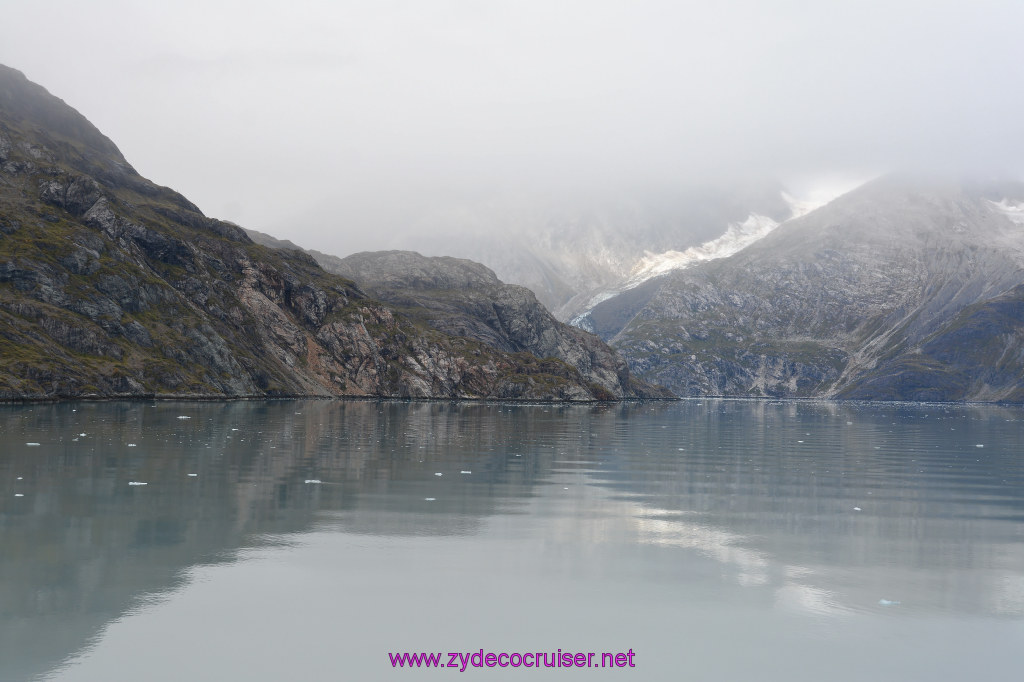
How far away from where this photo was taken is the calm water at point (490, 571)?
49.8 feet

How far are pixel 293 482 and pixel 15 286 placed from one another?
16030cm

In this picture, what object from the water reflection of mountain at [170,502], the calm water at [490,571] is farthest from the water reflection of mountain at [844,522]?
the water reflection of mountain at [170,502]

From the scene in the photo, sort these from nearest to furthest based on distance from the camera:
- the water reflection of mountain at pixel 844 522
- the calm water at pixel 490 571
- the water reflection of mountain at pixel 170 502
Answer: the calm water at pixel 490 571
the water reflection of mountain at pixel 170 502
the water reflection of mountain at pixel 844 522

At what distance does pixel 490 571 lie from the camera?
2156cm

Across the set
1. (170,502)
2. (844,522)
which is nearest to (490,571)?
A: (170,502)

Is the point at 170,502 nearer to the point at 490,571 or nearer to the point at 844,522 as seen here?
the point at 490,571

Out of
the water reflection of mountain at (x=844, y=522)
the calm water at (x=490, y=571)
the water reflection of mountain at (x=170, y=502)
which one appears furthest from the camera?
the water reflection of mountain at (x=844, y=522)

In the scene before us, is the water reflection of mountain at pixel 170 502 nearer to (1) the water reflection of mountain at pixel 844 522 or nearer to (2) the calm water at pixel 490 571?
(2) the calm water at pixel 490 571

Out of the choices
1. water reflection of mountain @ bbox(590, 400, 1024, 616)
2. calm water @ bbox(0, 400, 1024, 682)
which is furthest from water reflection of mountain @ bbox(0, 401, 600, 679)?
water reflection of mountain @ bbox(590, 400, 1024, 616)

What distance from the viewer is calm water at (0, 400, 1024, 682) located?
49.8ft

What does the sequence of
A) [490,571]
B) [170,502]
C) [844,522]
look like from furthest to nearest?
[844,522]
[170,502]
[490,571]

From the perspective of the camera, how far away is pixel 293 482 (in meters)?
37.8

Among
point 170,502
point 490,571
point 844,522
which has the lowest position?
point 844,522

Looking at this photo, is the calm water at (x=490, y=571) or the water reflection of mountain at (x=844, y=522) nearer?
the calm water at (x=490, y=571)
